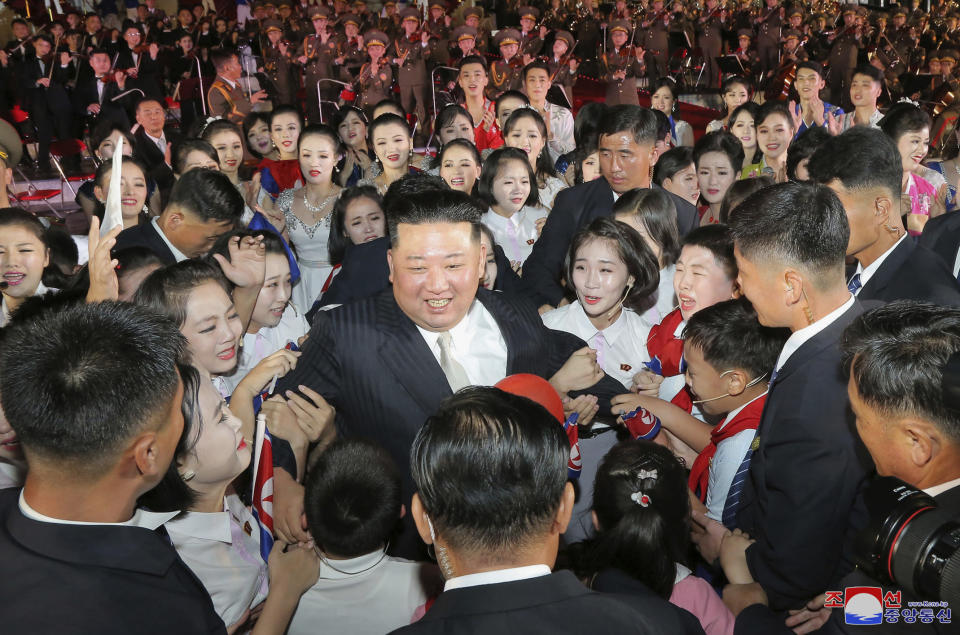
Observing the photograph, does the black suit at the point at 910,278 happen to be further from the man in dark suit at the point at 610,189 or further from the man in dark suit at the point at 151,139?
the man in dark suit at the point at 151,139

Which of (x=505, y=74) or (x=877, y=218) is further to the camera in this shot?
(x=505, y=74)

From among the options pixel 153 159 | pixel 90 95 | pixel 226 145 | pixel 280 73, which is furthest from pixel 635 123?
pixel 280 73

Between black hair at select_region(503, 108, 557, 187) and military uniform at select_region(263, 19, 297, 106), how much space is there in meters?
7.54

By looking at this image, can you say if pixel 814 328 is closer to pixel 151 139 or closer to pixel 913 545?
pixel 913 545

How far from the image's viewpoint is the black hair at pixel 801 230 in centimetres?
179

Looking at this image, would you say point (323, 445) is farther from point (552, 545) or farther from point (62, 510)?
point (552, 545)

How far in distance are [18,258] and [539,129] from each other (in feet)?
10.7

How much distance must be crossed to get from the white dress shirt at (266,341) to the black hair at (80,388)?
4.87ft

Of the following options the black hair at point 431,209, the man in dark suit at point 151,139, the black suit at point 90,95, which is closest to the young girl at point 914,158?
the black hair at point 431,209

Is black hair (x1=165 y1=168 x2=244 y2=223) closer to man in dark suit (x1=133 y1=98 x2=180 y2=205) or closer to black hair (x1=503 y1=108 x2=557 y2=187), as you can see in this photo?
black hair (x1=503 y1=108 x2=557 y2=187)

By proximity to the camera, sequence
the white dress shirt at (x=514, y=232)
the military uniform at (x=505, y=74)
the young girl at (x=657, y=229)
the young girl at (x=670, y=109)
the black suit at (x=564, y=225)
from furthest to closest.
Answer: the military uniform at (x=505, y=74) → the young girl at (x=670, y=109) → the white dress shirt at (x=514, y=232) → the black suit at (x=564, y=225) → the young girl at (x=657, y=229)

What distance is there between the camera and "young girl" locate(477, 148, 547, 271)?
4184mm

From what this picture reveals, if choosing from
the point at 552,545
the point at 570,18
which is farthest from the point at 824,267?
the point at 570,18

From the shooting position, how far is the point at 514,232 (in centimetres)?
432
